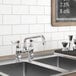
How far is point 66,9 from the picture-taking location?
97.3 inches

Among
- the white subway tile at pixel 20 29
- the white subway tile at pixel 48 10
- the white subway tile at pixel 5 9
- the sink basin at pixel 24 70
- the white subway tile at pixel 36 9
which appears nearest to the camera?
the sink basin at pixel 24 70

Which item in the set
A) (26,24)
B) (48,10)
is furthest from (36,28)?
(48,10)

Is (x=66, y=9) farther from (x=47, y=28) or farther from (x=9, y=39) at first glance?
(x=9, y=39)

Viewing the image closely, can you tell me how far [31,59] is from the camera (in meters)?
1.92

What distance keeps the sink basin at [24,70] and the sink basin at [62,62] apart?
0.61 feet

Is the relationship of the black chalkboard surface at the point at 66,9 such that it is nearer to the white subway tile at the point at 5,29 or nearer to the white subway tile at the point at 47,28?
the white subway tile at the point at 47,28

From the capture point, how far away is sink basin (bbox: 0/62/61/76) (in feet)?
5.53

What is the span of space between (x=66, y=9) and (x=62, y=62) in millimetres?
645

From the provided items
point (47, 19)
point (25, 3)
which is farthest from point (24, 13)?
point (47, 19)

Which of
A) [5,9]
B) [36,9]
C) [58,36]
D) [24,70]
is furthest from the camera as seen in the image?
[58,36]

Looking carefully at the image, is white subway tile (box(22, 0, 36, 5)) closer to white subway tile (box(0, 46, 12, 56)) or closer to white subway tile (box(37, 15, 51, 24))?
white subway tile (box(37, 15, 51, 24))

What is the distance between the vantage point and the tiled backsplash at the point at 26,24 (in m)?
2.00

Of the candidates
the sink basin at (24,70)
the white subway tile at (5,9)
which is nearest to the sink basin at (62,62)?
the sink basin at (24,70)

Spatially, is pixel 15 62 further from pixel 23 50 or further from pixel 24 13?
A: pixel 24 13
